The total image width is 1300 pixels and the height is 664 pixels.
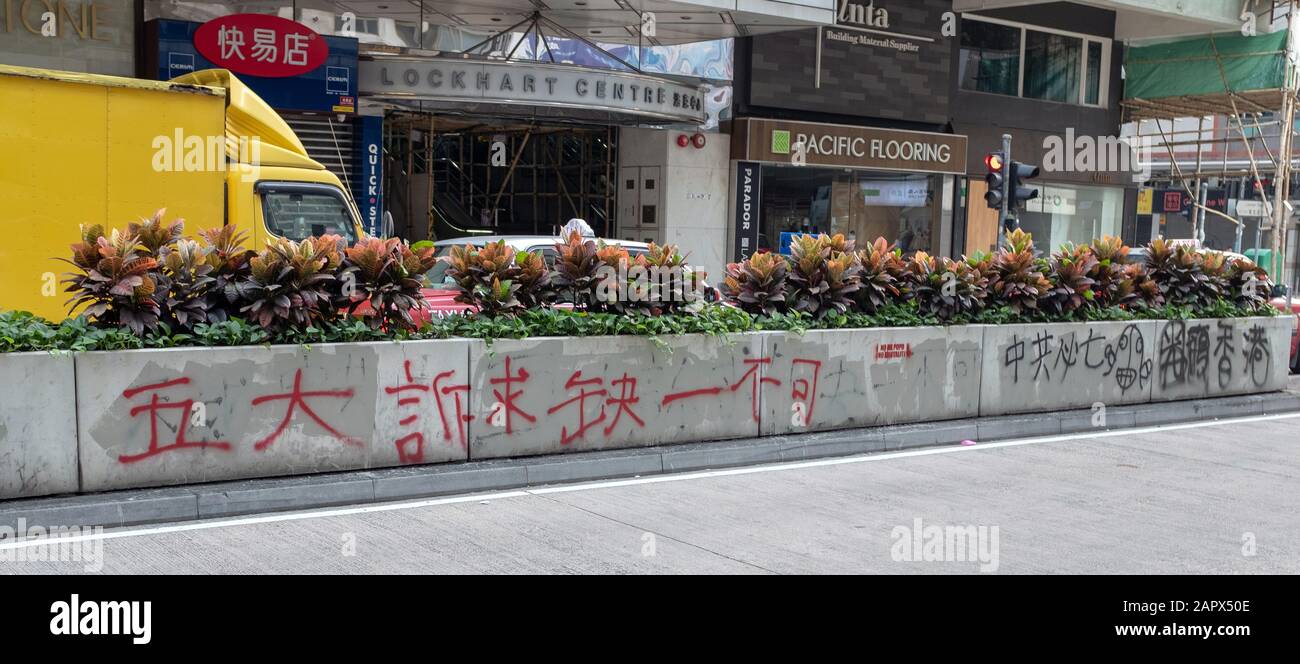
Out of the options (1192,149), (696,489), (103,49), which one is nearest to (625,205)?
(103,49)

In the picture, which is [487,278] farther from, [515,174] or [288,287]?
[515,174]

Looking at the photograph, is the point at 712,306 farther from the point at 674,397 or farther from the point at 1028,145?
the point at 1028,145

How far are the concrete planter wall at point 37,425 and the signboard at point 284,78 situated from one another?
383 inches

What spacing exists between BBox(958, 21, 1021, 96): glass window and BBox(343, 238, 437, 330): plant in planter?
19.4 metres

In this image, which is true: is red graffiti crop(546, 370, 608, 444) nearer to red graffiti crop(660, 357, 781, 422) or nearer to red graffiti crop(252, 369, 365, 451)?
red graffiti crop(660, 357, 781, 422)

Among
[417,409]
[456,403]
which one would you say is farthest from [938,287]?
[417,409]

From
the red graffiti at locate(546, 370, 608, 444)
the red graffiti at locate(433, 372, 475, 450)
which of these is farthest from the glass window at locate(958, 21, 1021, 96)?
the red graffiti at locate(433, 372, 475, 450)

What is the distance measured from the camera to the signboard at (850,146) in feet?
73.8

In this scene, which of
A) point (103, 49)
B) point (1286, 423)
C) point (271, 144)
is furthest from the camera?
point (103, 49)

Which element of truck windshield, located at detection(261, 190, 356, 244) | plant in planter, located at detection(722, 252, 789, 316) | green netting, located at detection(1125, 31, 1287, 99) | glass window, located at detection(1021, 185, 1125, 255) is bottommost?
plant in planter, located at detection(722, 252, 789, 316)

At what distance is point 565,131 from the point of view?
22359 mm

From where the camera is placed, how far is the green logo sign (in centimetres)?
2266

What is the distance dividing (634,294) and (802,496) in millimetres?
2164

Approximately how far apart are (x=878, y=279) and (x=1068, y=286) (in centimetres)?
241
